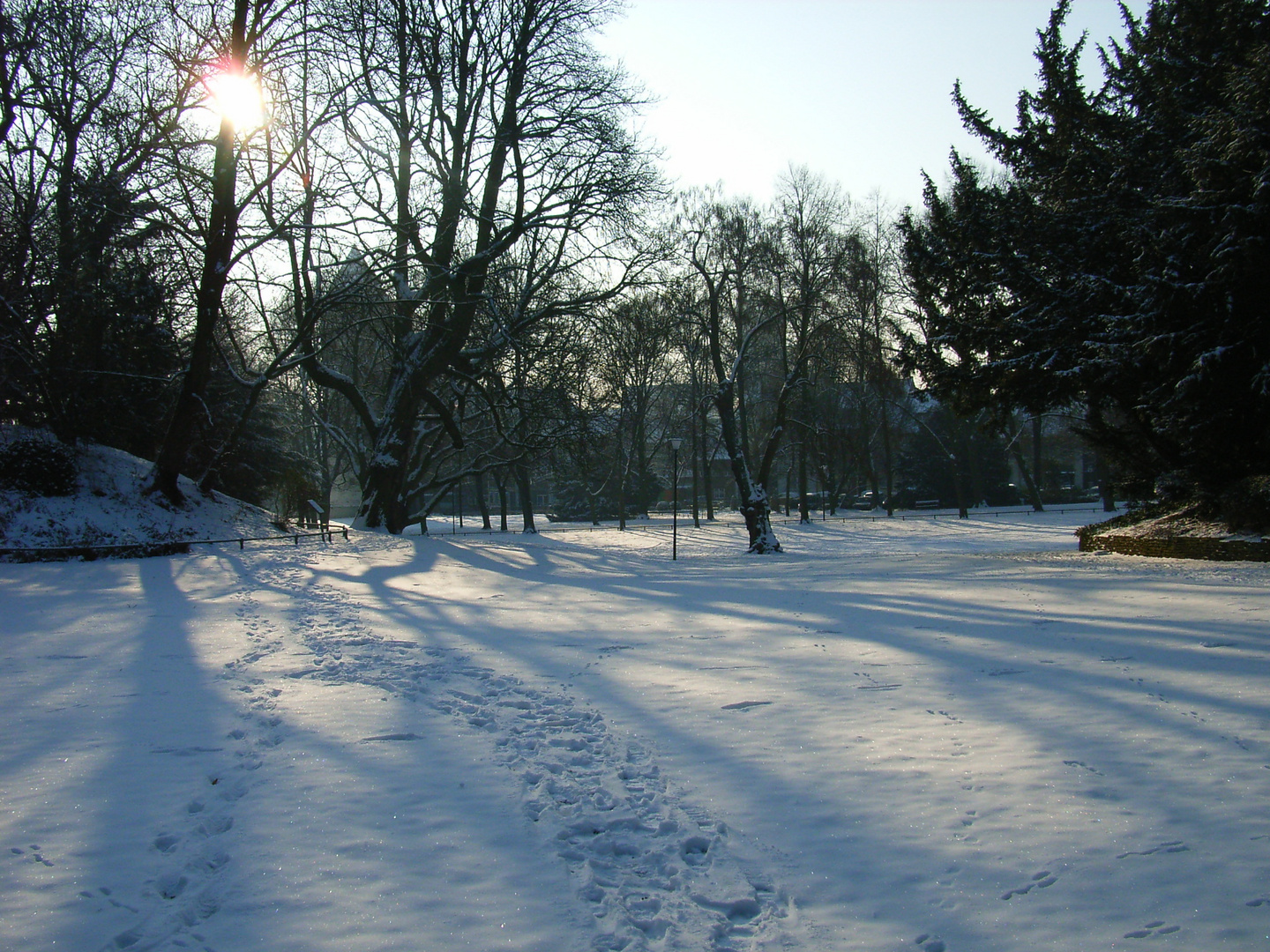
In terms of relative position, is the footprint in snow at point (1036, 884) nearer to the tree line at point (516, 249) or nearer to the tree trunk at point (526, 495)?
the tree line at point (516, 249)

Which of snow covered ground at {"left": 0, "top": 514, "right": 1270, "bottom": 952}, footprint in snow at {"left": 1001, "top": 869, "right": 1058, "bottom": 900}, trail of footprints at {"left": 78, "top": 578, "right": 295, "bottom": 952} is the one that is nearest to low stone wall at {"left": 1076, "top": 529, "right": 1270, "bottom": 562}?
snow covered ground at {"left": 0, "top": 514, "right": 1270, "bottom": 952}

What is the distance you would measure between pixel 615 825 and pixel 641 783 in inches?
19.1

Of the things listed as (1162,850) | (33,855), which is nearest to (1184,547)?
(1162,850)

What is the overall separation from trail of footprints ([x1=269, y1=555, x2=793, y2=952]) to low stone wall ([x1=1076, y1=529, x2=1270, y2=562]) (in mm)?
12554

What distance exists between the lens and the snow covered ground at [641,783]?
9.78 ft

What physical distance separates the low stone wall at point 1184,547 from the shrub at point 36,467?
806 inches

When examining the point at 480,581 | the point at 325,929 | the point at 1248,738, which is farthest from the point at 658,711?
the point at 480,581

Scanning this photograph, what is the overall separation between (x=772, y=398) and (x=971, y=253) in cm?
3700

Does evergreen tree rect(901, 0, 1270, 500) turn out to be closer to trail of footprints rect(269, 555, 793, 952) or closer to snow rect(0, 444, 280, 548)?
trail of footprints rect(269, 555, 793, 952)

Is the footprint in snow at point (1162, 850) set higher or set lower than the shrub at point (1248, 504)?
lower

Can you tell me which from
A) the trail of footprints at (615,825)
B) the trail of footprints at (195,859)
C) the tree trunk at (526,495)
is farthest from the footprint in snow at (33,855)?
the tree trunk at (526,495)

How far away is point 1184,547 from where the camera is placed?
1399cm

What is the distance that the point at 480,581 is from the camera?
13328 millimetres

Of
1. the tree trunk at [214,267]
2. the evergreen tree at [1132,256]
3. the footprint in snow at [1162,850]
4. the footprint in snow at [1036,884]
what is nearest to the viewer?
the footprint in snow at [1036,884]
